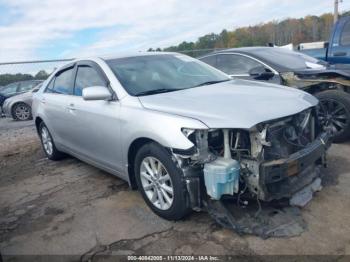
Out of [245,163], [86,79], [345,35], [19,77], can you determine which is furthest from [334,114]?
[19,77]

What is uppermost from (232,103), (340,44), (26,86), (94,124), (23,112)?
(340,44)

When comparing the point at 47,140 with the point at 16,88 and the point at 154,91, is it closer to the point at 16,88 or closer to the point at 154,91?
the point at 154,91

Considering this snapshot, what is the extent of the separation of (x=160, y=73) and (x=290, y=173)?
1.95m

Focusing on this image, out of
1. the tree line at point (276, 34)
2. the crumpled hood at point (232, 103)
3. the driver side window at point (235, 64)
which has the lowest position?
the crumpled hood at point (232, 103)

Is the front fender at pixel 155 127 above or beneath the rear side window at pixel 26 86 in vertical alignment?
above

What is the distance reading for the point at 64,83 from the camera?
208 inches

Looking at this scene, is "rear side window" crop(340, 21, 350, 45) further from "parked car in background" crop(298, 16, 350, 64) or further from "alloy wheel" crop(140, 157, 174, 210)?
"alloy wheel" crop(140, 157, 174, 210)

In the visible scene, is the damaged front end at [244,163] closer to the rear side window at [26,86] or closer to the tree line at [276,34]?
the rear side window at [26,86]

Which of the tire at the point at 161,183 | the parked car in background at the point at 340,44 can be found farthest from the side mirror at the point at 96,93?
the parked car in background at the point at 340,44

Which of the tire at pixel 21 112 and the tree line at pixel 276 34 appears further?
the tree line at pixel 276 34

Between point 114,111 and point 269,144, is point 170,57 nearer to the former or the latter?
point 114,111

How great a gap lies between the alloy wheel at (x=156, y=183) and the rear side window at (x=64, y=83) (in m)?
1.98

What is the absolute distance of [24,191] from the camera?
4922mm

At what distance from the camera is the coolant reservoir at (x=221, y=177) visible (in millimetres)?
3006
